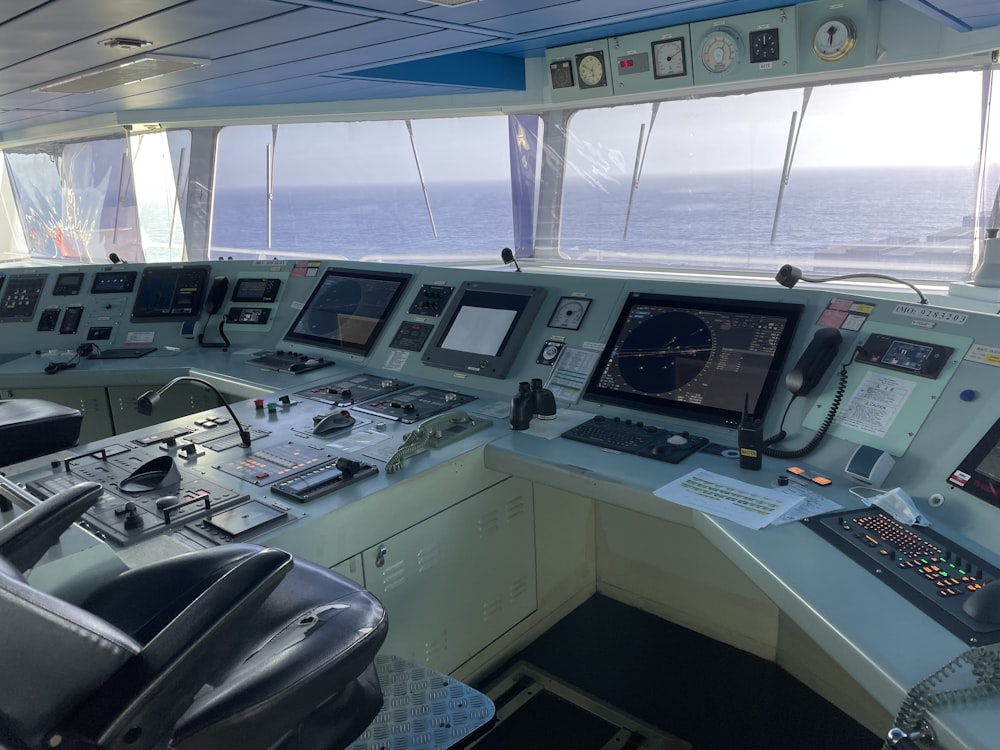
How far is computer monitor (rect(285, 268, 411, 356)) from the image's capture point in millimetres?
3043

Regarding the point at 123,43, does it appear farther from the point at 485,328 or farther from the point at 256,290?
the point at 485,328

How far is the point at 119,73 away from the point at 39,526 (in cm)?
266

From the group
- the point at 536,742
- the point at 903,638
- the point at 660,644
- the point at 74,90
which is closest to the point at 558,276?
the point at 660,644

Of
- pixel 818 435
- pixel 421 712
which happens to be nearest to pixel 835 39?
pixel 818 435

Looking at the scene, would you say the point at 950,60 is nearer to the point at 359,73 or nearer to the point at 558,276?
the point at 558,276

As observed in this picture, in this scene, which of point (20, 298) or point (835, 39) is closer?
point (835, 39)

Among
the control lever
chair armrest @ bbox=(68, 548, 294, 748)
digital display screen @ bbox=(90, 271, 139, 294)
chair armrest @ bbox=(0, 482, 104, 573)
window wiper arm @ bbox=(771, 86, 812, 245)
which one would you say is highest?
window wiper arm @ bbox=(771, 86, 812, 245)

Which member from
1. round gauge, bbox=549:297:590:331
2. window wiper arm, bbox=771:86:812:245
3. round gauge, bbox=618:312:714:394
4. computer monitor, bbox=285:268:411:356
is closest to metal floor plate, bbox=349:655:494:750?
round gauge, bbox=618:312:714:394

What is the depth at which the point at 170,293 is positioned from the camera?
3682 millimetres

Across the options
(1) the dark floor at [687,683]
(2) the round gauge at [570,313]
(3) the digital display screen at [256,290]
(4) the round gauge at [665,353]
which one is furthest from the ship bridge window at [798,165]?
(1) the dark floor at [687,683]

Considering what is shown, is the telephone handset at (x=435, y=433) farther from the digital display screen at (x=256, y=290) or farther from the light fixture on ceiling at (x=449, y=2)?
the digital display screen at (x=256, y=290)

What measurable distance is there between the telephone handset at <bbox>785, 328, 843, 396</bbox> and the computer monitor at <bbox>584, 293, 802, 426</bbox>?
11 cm

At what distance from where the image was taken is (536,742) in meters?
2.02

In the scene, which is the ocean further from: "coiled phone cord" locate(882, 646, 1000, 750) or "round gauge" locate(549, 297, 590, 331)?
"coiled phone cord" locate(882, 646, 1000, 750)
